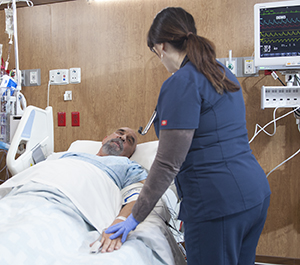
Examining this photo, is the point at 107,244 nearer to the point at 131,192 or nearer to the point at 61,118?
the point at 131,192

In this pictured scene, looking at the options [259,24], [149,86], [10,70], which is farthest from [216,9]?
[10,70]

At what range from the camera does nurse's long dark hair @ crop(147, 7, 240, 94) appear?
0.98m

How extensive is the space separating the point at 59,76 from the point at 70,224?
1823 mm

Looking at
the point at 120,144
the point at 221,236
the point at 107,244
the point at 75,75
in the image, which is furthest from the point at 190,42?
the point at 75,75

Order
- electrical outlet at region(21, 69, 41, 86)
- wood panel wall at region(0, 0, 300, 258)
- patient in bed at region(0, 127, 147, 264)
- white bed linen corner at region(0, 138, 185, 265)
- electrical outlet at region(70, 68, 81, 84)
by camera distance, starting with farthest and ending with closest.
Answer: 1. electrical outlet at region(21, 69, 41, 86)
2. electrical outlet at region(70, 68, 81, 84)
3. wood panel wall at region(0, 0, 300, 258)
4. patient in bed at region(0, 127, 147, 264)
5. white bed linen corner at region(0, 138, 185, 265)

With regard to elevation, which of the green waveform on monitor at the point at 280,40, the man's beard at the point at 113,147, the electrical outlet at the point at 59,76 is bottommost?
the man's beard at the point at 113,147

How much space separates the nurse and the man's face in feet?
3.46

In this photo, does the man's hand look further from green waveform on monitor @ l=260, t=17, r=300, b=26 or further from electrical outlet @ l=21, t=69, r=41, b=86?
electrical outlet @ l=21, t=69, r=41, b=86

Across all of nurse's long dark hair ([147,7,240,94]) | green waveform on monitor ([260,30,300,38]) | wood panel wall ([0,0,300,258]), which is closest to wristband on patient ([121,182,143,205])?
nurse's long dark hair ([147,7,240,94])

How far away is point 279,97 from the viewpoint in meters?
2.08

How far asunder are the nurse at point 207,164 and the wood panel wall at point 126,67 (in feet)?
4.38

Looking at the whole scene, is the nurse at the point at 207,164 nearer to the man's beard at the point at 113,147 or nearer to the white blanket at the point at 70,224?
the white blanket at the point at 70,224

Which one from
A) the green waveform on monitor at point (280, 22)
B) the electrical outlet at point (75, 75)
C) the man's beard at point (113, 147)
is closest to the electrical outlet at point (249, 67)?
the green waveform on monitor at point (280, 22)

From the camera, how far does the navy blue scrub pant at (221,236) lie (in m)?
0.94
